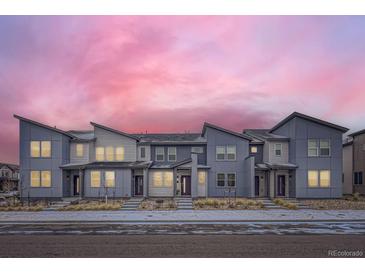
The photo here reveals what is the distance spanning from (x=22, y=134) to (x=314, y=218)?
27.7 m

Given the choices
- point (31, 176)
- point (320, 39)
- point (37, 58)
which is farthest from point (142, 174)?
point (320, 39)

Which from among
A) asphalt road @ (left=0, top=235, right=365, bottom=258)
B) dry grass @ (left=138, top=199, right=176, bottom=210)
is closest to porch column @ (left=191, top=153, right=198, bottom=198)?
dry grass @ (left=138, top=199, right=176, bottom=210)

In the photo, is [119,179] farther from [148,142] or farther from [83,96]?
[83,96]

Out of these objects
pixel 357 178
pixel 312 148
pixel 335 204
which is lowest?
pixel 335 204

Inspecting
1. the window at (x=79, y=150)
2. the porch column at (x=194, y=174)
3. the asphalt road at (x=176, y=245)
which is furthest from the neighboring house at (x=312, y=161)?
the asphalt road at (x=176, y=245)

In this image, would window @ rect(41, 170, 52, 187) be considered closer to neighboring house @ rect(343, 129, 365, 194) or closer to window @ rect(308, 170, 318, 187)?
window @ rect(308, 170, 318, 187)

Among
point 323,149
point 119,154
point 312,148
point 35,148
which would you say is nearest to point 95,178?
point 119,154

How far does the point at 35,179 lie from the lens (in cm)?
3462

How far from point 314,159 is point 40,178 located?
88.2 ft

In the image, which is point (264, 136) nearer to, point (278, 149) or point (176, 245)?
point (278, 149)

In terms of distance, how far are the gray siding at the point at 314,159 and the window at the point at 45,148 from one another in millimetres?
24195

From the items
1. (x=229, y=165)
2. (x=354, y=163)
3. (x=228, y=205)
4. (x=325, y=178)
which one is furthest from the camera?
(x=354, y=163)

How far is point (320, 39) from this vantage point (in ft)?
74.1

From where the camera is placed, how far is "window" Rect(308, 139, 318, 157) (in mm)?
34250
